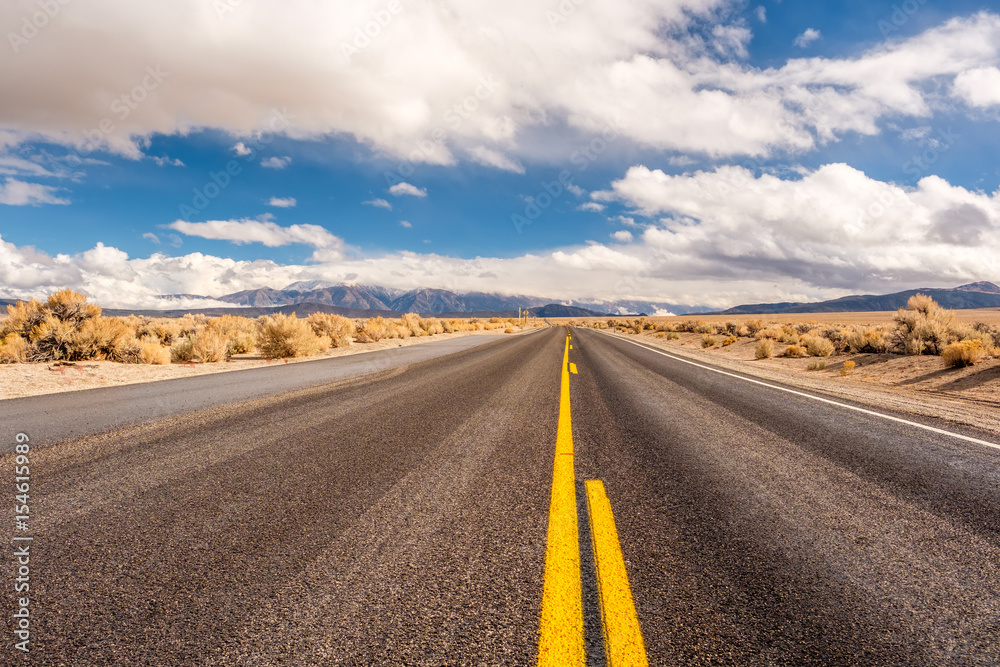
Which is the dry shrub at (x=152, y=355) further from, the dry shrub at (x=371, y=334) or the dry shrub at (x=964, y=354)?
the dry shrub at (x=964, y=354)

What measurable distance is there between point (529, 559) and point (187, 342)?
16.5 m

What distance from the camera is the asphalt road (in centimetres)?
165

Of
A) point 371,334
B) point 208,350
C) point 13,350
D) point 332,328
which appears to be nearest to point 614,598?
point 208,350

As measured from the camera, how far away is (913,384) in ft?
38.3

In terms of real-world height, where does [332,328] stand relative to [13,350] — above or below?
above

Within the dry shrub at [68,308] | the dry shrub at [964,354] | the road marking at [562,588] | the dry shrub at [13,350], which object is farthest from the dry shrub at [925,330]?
the dry shrub at [68,308]

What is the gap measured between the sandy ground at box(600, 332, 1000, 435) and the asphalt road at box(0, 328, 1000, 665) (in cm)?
285

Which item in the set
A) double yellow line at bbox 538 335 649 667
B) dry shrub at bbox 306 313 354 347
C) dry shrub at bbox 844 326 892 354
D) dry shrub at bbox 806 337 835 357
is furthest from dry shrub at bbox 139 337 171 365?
dry shrub at bbox 844 326 892 354

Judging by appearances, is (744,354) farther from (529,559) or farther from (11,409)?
(11,409)

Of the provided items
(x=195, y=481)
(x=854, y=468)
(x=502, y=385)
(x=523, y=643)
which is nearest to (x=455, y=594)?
(x=523, y=643)

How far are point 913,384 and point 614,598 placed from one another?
14.6 metres

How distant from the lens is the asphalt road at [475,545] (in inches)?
64.8

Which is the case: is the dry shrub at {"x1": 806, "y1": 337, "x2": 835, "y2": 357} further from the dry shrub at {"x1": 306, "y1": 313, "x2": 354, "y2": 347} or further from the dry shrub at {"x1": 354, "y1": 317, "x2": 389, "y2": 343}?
the dry shrub at {"x1": 354, "y1": 317, "x2": 389, "y2": 343}

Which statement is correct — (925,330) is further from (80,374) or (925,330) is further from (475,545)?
(80,374)
